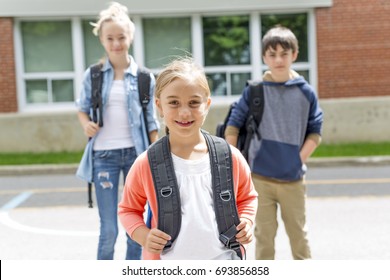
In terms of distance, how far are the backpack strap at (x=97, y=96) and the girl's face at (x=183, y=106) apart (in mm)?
1658

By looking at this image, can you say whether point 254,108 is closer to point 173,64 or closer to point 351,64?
point 173,64

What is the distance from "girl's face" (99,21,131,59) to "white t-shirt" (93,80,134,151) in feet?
0.81

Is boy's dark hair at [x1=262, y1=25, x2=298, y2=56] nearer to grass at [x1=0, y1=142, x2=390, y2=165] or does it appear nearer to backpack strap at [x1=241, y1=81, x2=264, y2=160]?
backpack strap at [x1=241, y1=81, x2=264, y2=160]

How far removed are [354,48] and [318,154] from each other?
10.9ft

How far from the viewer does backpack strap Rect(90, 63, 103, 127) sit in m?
3.98

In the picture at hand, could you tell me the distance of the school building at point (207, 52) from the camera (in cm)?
1405

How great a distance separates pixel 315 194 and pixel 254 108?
4.70 metres

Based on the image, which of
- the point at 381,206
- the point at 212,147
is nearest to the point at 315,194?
the point at 381,206

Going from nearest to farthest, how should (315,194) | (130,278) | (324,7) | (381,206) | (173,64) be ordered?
(130,278) < (173,64) < (381,206) < (315,194) < (324,7)

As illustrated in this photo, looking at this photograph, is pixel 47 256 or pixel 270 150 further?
pixel 47 256

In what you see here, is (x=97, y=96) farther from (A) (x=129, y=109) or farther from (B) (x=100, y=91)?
(A) (x=129, y=109)

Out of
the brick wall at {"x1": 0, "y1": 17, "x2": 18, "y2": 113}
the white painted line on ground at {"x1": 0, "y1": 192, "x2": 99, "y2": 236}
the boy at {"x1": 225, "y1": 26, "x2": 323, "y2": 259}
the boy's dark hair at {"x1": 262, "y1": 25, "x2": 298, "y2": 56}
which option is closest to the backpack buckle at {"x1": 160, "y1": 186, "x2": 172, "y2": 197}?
the boy at {"x1": 225, "y1": 26, "x2": 323, "y2": 259}

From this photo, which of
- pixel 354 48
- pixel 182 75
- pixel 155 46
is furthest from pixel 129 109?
pixel 354 48

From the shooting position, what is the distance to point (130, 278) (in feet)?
6.48
